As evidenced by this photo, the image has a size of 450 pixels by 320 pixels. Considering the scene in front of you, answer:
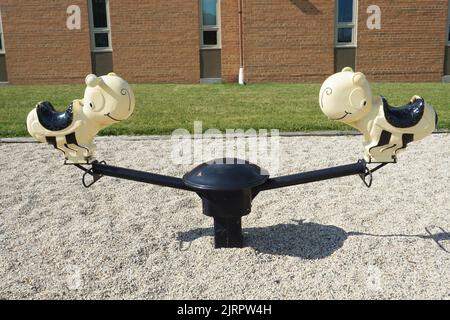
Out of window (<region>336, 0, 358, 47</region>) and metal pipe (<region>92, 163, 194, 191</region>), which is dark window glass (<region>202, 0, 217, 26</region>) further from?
metal pipe (<region>92, 163, 194, 191</region>)

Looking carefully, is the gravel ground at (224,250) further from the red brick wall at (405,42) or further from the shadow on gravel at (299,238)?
the red brick wall at (405,42)

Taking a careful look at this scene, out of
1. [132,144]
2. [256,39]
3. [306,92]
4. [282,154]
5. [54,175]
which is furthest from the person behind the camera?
[256,39]

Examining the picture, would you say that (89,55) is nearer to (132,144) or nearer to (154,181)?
(132,144)

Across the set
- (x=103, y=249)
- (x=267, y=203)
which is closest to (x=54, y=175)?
(x=103, y=249)

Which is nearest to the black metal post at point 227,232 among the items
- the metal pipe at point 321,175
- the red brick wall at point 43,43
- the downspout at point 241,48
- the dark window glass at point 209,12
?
the metal pipe at point 321,175

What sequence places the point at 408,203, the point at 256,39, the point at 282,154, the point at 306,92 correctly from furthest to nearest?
the point at 256,39
the point at 306,92
the point at 282,154
the point at 408,203

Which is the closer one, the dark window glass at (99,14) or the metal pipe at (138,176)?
the metal pipe at (138,176)

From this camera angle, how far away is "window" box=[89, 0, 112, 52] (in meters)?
13.0

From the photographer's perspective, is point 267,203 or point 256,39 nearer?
point 267,203

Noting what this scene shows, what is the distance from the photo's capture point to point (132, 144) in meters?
5.49

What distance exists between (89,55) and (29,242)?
11.3m

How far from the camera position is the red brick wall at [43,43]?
42.4 ft

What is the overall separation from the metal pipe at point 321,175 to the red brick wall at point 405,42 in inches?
446

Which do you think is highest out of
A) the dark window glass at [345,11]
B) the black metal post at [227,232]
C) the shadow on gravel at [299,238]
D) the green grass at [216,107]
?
the dark window glass at [345,11]
